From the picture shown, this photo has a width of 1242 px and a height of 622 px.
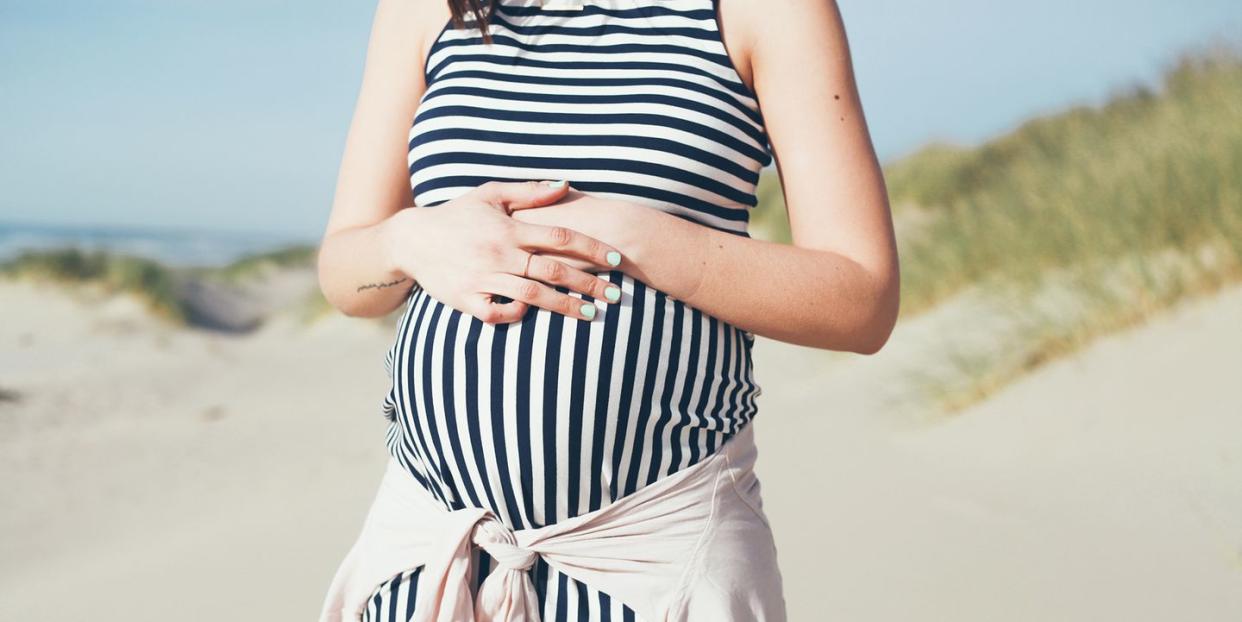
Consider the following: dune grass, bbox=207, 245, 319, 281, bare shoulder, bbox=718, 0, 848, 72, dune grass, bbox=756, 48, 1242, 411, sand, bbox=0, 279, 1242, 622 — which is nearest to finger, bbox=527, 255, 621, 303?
bare shoulder, bbox=718, 0, 848, 72

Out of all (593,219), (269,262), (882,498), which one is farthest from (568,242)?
(269,262)

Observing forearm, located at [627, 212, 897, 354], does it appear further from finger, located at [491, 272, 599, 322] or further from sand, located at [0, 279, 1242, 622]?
sand, located at [0, 279, 1242, 622]

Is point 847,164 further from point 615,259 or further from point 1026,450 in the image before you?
point 1026,450

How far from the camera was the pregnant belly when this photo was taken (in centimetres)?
125

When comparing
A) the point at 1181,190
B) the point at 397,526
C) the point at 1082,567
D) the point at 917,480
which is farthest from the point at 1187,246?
the point at 397,526

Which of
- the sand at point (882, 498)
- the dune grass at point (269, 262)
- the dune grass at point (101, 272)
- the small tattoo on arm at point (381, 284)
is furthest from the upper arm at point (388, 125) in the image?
the dune grass at point (269, 262)

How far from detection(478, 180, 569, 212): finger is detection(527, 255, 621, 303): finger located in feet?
0.23

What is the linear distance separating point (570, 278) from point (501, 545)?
0.34 m

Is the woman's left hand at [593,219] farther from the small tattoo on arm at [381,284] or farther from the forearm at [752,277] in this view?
the small tattoo on arm at [381,284]

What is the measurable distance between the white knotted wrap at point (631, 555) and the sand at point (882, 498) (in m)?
2.09

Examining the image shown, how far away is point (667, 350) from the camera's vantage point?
1.26 metres

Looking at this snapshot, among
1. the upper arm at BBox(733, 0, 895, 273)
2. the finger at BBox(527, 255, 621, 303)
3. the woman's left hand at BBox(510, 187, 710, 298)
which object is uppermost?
the upper arm at BBox(733, 0, 895, 273)

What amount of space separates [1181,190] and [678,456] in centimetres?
514

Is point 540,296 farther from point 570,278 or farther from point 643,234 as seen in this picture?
point 643,234
